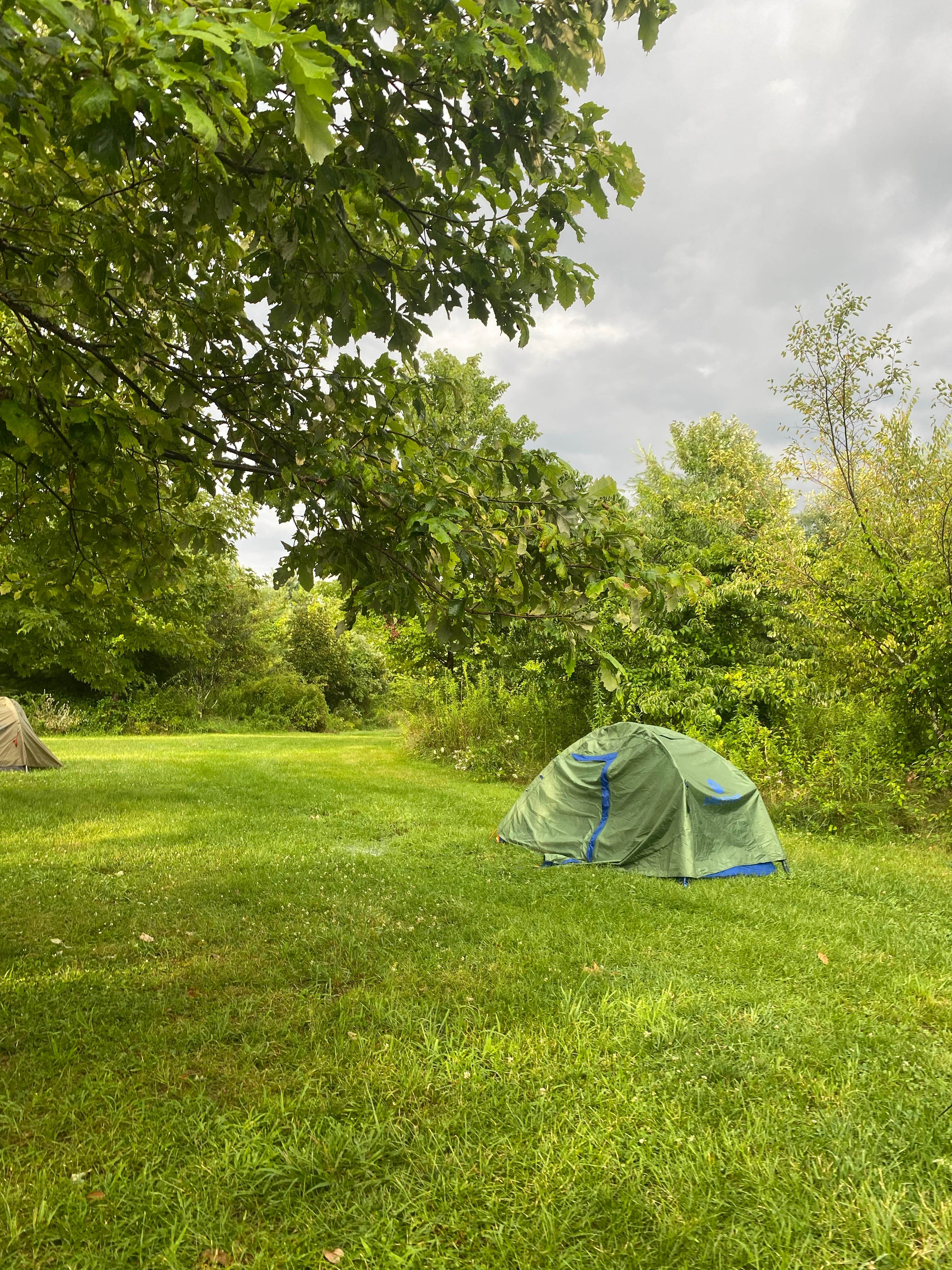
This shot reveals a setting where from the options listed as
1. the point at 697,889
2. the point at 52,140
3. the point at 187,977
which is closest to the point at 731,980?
the point at 697,889

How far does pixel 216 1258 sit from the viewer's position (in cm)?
213

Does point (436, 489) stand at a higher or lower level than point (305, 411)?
lower

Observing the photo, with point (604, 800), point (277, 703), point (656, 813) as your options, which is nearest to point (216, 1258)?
point (656, 813)

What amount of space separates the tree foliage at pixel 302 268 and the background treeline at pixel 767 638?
430 millimetres

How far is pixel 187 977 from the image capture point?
3988 mm

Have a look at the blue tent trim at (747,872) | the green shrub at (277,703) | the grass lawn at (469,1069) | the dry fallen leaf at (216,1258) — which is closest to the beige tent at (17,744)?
Result: the grass lawn at (469,1069)

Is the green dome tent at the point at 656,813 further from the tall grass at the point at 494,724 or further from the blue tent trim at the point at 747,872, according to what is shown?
the tall grass at the point at 494,724

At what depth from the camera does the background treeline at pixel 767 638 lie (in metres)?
7.57

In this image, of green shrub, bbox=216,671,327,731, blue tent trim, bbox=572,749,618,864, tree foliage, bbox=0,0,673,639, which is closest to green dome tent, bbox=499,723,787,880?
blue tent trim, bbox=572,749,618,864

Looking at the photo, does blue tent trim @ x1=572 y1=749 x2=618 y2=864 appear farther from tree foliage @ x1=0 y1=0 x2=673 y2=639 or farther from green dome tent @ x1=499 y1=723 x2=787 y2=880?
tree foliage @ x1=0 y1=0 x2=673 y2=639

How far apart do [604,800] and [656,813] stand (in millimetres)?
590

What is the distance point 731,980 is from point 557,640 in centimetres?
235

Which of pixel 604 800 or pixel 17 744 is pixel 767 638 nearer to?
pixel 604 800

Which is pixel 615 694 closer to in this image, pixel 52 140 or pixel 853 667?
pixel 853 667
